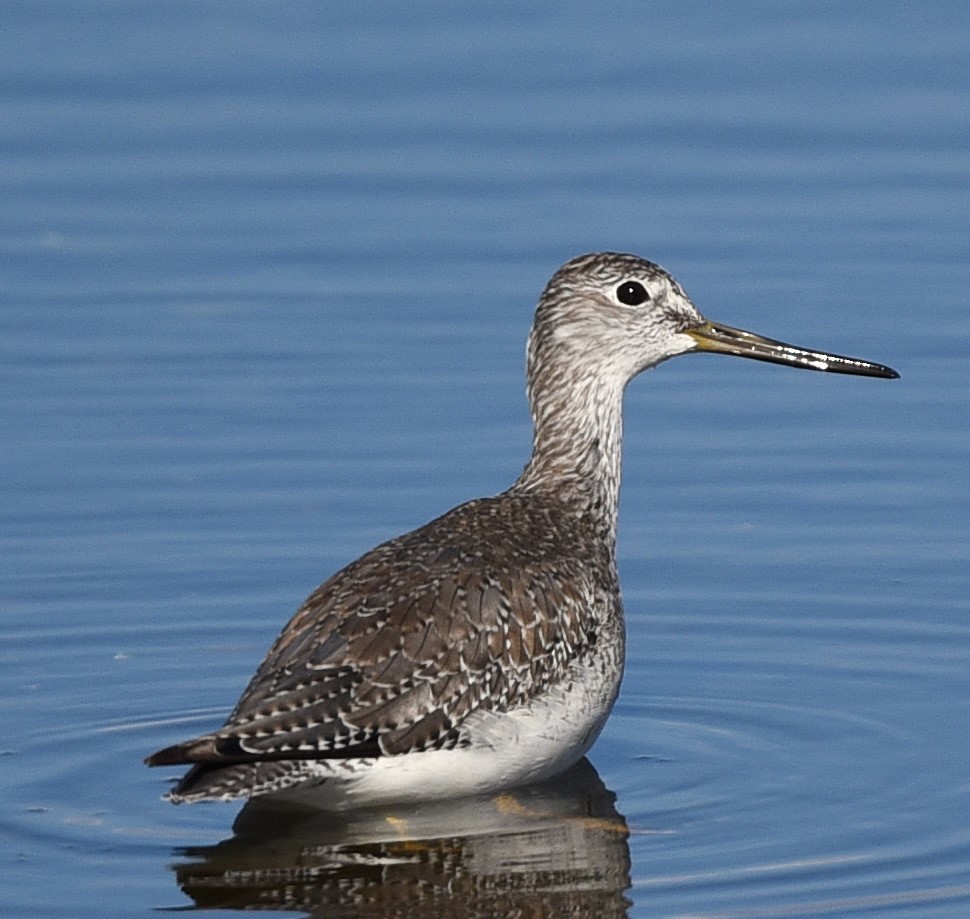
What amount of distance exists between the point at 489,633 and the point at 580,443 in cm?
178

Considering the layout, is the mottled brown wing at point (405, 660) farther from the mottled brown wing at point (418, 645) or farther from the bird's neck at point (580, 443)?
the bird's neck at point (580, 443)

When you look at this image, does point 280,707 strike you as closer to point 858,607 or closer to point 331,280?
point 858,607

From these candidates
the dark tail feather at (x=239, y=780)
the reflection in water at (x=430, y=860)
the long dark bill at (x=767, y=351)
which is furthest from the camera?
the long dark bill at (x=767, y=351)

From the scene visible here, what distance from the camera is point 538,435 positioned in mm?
13539

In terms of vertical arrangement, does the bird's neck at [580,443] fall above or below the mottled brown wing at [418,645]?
above

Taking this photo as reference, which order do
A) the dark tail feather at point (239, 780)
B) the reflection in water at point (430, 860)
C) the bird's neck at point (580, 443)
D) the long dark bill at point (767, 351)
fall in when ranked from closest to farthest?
the dark tail feather at point (239, 780) → the reflection in water at point (430, 860) → the bird's neck at point (580, 443) → the long dark bill at point (767, 351)

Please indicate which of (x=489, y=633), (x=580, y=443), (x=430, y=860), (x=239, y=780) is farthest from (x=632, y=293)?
(x=239, y=780)

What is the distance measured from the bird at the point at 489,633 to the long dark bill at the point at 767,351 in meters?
0.02

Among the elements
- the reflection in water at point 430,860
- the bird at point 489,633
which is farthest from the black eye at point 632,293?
the reflection in water at point 430,860

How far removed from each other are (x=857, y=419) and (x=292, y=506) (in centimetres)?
346

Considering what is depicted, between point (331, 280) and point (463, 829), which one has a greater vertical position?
point (331, 280)

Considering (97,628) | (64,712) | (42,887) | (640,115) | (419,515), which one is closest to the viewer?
(42,887)

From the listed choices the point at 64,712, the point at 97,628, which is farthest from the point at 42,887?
the point at 97,628

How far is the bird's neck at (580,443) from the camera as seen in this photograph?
13328mm
